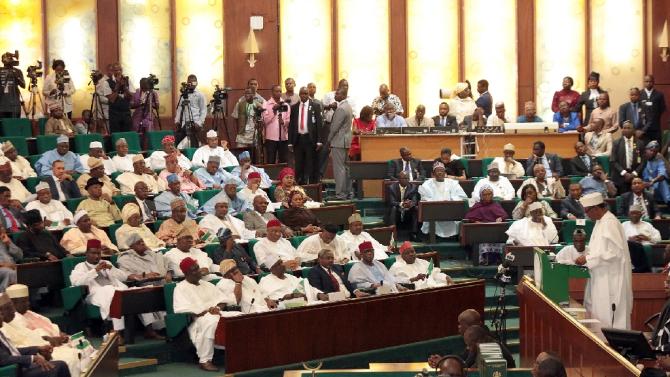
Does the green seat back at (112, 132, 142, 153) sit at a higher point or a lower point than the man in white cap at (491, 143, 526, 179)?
higher

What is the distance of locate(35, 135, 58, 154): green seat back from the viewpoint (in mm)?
16719

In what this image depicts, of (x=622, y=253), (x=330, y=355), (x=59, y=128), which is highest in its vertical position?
(x=59, y=128)

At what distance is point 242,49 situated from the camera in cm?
2005

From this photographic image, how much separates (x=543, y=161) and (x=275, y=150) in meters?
3.58

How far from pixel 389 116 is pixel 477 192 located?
2504 mm

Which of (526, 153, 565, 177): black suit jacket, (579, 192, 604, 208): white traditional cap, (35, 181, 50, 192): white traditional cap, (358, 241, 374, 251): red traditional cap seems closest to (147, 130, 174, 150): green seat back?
(35, 181, 50, 192): white traditional cap

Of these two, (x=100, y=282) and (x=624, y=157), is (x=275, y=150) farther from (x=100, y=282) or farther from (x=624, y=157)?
(x=100, y=282)

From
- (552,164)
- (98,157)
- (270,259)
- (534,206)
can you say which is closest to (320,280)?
(270,259)

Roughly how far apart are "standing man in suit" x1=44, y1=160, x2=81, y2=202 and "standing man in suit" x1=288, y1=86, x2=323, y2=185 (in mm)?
3872

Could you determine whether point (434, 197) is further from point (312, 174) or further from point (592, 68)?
point (592, 68)

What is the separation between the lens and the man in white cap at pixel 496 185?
16766 mm

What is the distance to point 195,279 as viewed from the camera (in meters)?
12.5

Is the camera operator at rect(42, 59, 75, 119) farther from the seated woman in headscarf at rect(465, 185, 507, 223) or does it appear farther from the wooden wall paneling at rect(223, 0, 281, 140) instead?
the seated woman in headscarf at rect(465, 185, 507, 223)

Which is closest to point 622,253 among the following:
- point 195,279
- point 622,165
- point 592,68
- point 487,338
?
point 487,338
